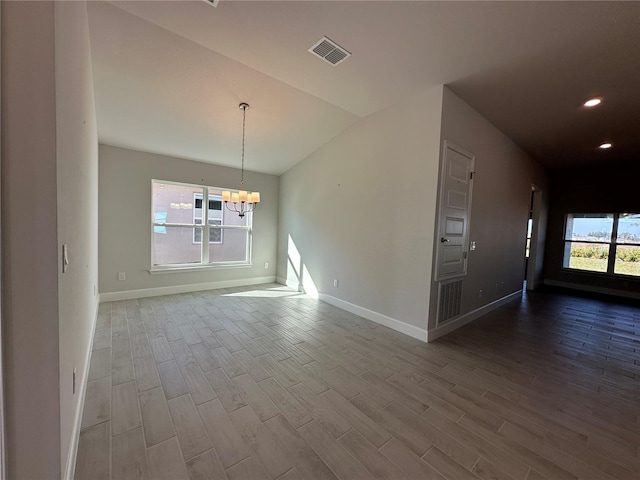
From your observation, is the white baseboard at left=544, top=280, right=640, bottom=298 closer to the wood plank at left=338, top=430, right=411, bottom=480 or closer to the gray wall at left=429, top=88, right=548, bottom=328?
the gray wall at left=429, top=88, right=548, bottom=328

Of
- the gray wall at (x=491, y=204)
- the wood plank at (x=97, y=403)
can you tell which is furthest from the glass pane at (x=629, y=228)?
the wood plank at (x=97, y=403)

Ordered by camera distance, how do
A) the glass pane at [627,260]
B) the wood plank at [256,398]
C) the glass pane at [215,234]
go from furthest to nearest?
the glass pane at [627,260], the glass pane at [215,234], the wood plank at [256,398]

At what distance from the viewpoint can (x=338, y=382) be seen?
228cm

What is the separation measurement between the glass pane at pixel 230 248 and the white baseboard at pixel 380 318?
229 cm

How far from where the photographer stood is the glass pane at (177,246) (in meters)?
4.80

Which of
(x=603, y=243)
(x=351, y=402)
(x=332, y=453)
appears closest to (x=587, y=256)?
(x=603, y=243)

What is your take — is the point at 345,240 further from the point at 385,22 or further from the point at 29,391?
the point at 29,391

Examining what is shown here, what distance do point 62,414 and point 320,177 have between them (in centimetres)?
430

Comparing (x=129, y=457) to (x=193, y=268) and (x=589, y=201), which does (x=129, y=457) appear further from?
(x=589, y=201)

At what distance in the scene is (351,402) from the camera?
6.63ft

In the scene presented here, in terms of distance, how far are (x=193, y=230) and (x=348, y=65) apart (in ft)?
13.3

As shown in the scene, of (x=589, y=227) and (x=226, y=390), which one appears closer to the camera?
(x=226, y=390)

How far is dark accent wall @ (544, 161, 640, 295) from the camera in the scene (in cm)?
581

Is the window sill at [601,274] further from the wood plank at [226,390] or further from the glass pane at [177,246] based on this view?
the glass pane at [177,246]
